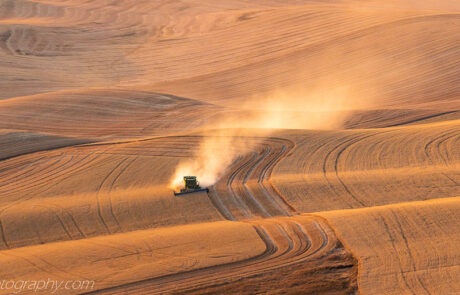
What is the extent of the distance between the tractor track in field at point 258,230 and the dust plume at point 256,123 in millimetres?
930

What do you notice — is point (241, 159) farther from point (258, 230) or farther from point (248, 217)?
point (258, 230)

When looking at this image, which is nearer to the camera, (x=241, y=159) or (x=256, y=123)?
(x=241, y=159)

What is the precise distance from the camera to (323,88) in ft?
136

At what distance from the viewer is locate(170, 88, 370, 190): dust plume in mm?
23594

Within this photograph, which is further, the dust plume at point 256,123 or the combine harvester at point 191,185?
the dust plume at point 256,123

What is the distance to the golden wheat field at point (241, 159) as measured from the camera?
14898mm

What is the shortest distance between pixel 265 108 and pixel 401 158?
15.8 m

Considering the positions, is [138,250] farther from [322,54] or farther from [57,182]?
[322,54]

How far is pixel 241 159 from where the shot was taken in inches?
961

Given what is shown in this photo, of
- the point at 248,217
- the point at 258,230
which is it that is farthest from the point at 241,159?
the point at 258,230

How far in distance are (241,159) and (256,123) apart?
9.24 meters

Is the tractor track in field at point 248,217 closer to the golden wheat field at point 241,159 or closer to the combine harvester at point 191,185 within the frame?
the golden wheat field at point 241,159

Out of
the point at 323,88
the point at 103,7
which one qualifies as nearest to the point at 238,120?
the point at 323,88

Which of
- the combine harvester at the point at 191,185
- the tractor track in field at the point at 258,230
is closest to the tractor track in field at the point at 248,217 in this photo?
the tractor track in field at the point at 258,230
